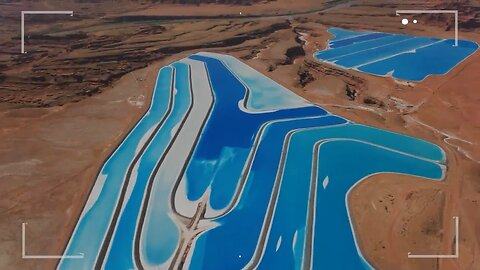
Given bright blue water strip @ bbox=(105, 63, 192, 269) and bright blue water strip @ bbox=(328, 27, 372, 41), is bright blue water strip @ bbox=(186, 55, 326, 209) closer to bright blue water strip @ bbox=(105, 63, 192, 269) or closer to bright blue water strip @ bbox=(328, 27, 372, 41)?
bright blue water strip @ bbox=(105, 63, 192, 269)

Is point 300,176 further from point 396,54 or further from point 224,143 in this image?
point 396,54

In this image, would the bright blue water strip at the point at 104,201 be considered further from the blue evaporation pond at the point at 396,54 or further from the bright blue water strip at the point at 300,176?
the blue evaporation pond at the point at 396,54

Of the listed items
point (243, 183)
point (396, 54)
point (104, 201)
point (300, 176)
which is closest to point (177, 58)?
point (396, 54)

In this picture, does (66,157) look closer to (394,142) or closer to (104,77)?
(104,77)

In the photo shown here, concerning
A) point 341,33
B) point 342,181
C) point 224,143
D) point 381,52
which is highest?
point 341,33

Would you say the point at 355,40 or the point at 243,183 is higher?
the point at 355,40

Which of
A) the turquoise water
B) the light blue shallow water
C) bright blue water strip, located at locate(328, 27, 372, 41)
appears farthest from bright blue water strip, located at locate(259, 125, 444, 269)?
bright blue water strip, located at locate(328, 27, 372, 41)

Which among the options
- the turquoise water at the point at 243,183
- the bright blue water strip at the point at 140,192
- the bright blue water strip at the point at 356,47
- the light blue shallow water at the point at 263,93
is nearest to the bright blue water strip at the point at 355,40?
the bright blue water strip at the point at 356,47
